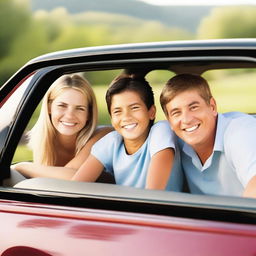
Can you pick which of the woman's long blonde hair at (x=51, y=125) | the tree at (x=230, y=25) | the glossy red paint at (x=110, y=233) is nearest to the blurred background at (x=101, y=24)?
the tree at (x=230, y=25)

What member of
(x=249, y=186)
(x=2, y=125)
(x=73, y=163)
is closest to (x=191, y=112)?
(x=249, y=186)

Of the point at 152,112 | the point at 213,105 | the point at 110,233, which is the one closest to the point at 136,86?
the point at 152,112

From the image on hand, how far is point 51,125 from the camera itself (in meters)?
3.01

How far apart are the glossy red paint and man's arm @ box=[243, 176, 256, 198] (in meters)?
0.26

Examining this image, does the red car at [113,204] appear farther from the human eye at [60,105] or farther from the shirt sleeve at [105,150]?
the shirt sleeve at [105,150]

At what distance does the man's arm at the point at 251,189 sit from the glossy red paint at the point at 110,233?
26 centimetres

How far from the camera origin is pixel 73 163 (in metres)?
2.89

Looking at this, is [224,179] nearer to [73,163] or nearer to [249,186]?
[249,186]

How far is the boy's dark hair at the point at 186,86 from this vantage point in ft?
8.64

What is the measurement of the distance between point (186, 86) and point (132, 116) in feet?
0.89

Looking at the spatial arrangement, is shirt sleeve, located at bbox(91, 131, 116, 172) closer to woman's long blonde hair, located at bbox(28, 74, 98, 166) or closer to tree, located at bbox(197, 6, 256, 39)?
woman's long blonde hair, located at bbox(28, 74, 98, 166)

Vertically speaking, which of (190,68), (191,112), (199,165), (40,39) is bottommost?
(199,165)

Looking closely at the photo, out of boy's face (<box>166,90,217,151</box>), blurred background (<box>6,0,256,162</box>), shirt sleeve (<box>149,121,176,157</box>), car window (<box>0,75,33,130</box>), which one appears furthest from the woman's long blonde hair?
blurred background (<box>6,0,256,162</box>)

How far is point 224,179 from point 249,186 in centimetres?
17
